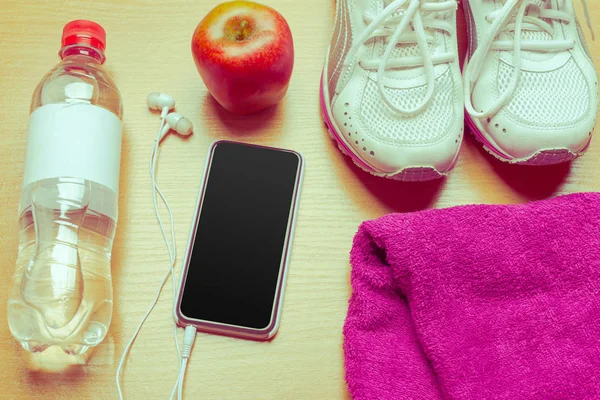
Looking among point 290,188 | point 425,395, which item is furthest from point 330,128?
point 425,395

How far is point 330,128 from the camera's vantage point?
621 millimetres

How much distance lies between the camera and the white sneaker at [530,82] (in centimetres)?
58

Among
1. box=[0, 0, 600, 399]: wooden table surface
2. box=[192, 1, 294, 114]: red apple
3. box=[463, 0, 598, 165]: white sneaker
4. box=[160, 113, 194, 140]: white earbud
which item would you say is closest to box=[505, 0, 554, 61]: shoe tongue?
box=[463, 0, 598, 165]: white sneaker

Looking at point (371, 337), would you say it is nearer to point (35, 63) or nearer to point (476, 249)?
point (476, 249)

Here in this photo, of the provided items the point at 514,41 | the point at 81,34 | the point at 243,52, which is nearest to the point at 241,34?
the point at 243,52

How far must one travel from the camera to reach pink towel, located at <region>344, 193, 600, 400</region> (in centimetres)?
49

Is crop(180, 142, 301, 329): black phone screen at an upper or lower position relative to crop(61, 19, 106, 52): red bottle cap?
lower

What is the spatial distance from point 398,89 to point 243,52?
0.16 meters

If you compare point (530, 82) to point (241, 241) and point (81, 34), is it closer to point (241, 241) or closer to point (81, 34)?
point (241, 241)

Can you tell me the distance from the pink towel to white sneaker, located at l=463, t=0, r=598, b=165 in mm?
81

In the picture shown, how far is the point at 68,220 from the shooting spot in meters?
0.56

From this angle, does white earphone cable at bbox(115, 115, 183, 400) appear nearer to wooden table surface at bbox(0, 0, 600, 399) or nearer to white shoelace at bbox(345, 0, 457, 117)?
wooden table surface at bbox(0, 0, 600, 399)

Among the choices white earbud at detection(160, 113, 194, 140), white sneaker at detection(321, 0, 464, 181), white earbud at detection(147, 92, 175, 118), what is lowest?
white earbud at detection(160, 113, 194, 140)

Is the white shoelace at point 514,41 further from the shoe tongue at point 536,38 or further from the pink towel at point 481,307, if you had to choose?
the pink towel at point 481,307
